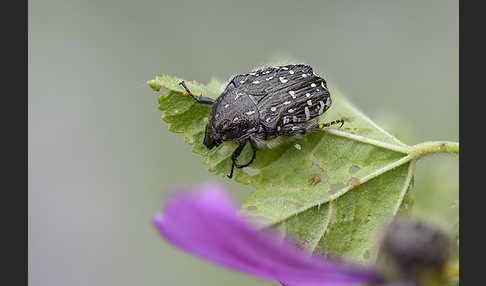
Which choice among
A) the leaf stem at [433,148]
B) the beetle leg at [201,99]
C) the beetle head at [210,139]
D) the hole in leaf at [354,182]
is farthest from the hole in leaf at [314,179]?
the beetle leg at [201,99]

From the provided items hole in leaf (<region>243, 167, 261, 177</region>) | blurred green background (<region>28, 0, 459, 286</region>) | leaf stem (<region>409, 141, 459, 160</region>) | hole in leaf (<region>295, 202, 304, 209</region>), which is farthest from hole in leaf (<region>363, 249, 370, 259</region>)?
blurred green background (<region>28, 0, 459, 286</region>)

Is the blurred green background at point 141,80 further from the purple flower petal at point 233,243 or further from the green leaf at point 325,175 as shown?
the purple flower petal at point 233,243

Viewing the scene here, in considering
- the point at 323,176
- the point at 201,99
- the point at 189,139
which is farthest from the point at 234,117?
the point at 323,176

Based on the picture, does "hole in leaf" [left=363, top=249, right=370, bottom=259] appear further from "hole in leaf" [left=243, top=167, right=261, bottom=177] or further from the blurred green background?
the blurred green background

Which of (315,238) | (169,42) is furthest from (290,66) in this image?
(169,42)

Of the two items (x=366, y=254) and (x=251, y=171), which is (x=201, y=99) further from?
(x=366, y=254)
